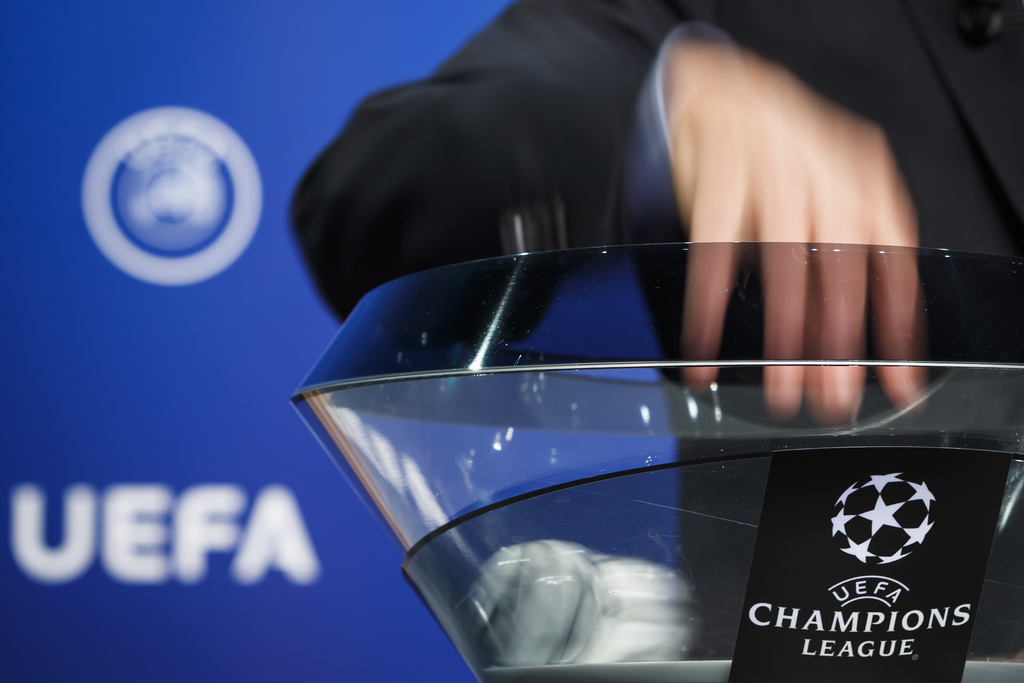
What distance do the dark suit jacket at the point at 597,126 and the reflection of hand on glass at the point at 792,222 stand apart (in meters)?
0.05

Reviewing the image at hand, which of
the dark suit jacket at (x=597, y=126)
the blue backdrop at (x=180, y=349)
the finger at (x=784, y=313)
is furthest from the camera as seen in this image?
the blue backdrop at (x=180, y=349)

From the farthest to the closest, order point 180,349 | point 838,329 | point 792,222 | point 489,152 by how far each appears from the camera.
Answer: point 180,349, point 489,152, point 792,222, point 838,329

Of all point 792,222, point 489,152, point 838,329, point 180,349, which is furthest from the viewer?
point 180,349

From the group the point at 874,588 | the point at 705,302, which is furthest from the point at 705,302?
the point at 874,588

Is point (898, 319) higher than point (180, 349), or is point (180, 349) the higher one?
point (898, 319)

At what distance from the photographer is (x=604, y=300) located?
0.22m

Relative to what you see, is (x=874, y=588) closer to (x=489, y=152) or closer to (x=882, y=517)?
(x=882, y=517)

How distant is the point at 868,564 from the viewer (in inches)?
9.3

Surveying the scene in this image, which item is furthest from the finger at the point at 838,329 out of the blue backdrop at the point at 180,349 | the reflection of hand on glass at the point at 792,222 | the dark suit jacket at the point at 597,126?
the blue backdrop at the point at 180,349

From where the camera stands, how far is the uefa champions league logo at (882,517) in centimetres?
23

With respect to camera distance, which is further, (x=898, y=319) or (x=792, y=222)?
(x=792, y=222)

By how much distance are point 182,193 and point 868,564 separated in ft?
2.57

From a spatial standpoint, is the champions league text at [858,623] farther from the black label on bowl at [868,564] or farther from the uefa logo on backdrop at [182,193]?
the uefa logo on backdrop at [182,193]

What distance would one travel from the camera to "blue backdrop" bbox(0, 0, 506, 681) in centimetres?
83
